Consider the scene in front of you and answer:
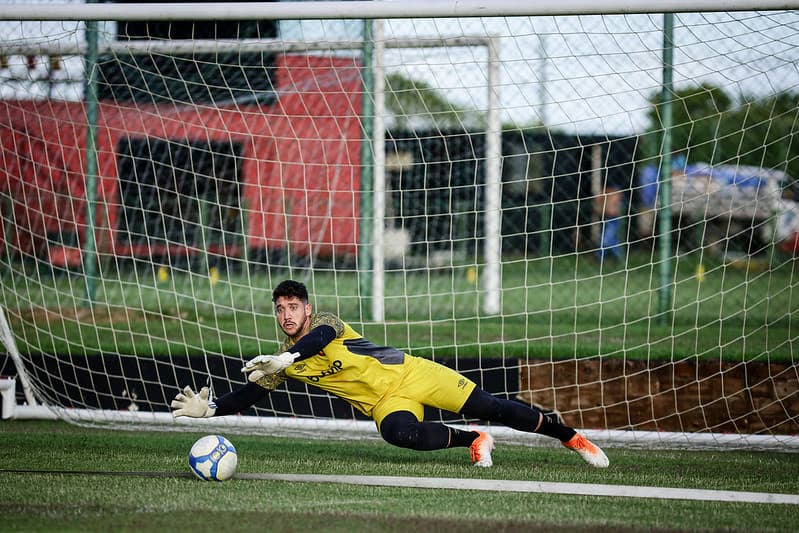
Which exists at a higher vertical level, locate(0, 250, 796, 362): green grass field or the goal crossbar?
the goal crossbar

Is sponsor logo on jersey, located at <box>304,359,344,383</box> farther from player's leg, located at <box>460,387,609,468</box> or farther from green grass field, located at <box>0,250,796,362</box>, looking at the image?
green grass field, located at <box>0,250,796,362</box>

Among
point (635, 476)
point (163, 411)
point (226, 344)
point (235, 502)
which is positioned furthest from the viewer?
point (226, 344)

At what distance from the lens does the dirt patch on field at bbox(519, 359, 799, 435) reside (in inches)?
275

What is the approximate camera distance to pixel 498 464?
5625mm

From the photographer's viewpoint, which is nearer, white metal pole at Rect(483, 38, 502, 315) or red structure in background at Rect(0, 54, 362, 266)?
white metal pole at Rect(483, 38, 502, 315)

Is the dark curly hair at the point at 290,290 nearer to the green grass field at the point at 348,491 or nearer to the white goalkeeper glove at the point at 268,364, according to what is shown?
the white goalkeeper glove at the point at 268,364

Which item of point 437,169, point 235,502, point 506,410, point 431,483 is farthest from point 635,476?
point 437,169

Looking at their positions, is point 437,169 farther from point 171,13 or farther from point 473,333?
point 171,13

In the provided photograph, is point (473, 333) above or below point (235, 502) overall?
below

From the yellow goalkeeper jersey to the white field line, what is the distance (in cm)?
63

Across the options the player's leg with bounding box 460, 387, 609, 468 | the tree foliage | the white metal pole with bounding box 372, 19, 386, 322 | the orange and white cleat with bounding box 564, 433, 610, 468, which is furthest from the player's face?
the tree foliage

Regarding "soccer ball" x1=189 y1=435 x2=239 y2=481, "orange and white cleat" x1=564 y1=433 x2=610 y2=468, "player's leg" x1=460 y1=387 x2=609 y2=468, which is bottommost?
"orange and white cleat" x1=564 y1=433 x2=610 y2=468

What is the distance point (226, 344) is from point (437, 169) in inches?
197

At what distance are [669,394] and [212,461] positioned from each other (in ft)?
12.7
